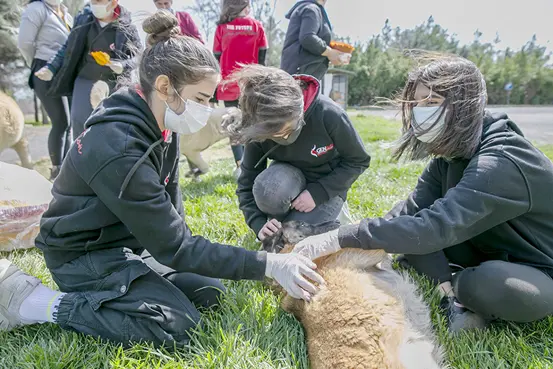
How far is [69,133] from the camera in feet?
15.6

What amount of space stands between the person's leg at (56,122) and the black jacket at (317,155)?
2.51m

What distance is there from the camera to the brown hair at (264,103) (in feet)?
7.71

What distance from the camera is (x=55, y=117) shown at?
4.47 meters

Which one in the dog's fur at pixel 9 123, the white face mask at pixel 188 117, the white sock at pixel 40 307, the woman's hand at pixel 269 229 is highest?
the white face mask at pixel 188 117

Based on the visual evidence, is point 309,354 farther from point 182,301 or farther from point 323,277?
point 182,301

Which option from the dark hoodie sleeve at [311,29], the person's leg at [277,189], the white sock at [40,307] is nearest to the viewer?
the white sock at [40,307]

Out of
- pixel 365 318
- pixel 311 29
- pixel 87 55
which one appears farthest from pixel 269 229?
pixel 311 29

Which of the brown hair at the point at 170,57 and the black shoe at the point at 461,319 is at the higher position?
the brown hair at the point at 170,57

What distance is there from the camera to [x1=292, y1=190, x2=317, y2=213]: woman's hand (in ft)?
9.59

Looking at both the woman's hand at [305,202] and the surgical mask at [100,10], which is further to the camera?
the surgical mask at [100,10]

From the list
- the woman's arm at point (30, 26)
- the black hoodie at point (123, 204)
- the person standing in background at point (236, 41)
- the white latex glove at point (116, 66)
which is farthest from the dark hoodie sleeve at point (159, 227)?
the woman's arm at point (30, 26)

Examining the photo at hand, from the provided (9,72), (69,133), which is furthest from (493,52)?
(69,133)

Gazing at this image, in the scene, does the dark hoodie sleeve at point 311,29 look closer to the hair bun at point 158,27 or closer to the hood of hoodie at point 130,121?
the hair bun at point 158,27

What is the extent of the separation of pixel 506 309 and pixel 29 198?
10.7 feet
